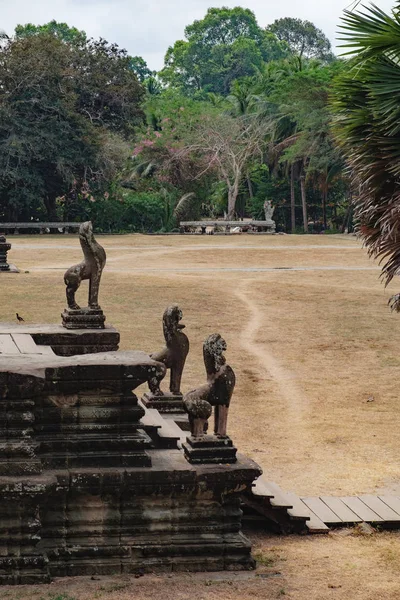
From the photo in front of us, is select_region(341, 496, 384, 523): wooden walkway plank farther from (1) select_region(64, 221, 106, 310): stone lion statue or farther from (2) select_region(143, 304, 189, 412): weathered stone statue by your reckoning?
(1) select_region(64, 221, 106, 310): stone lion statue

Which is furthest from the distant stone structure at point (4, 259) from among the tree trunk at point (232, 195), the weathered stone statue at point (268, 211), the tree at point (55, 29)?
the tree at point (55, 29)

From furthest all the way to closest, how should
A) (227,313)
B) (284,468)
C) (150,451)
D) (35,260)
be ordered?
(35,260) → (227,313) → (284,468) → (150,451)

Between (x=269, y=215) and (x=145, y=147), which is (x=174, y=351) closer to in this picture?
(x=269, y=215)

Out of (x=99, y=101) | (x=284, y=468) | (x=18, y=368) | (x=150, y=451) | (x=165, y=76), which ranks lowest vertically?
(x=284, y=468)

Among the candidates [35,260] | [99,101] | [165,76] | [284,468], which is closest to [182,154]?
[99,101]

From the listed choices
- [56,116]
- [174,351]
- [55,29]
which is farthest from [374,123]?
[55,29]

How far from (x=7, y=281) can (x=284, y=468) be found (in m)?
15.5

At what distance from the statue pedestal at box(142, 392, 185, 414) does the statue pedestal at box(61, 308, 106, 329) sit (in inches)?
36.9

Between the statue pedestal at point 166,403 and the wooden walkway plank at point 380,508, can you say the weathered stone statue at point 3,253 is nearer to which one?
the statue pedestal at point 166,403

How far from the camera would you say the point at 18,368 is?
8609mm

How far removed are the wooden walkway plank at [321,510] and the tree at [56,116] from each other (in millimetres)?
33578

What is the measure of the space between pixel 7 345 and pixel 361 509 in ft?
12.0

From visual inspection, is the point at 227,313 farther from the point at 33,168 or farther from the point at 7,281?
the point at 33,168

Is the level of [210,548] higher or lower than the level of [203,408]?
lower
